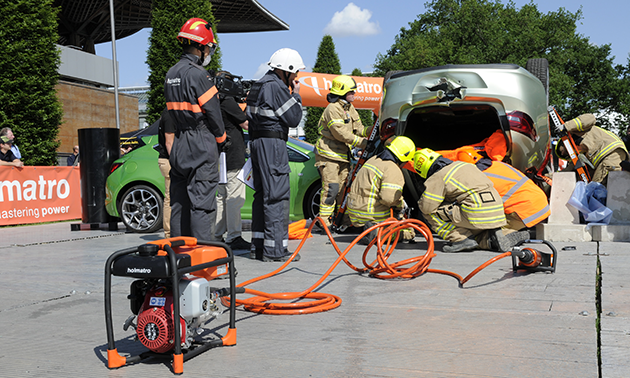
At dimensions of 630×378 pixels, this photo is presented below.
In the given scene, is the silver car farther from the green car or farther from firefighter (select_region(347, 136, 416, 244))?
the green car

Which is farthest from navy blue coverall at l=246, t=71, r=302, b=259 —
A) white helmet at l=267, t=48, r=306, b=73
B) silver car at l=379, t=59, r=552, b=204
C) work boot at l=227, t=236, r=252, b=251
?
silver car at l=379, t=59, r=552, b=204

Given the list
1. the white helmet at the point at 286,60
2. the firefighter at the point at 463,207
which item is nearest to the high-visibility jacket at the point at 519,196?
the firefighter at the point at 463,207

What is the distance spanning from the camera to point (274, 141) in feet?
19.2

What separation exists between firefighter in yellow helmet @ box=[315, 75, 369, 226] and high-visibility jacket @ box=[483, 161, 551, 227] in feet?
7.21

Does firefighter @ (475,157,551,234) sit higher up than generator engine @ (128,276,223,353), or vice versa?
firefighter @ (475,157,551,234)

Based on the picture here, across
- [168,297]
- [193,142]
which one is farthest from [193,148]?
[168,297]

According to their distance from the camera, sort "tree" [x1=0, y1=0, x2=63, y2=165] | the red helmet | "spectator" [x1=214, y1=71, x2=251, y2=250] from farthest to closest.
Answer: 1. "tree" [x1=0, y1=0, x2=63, y2=165]
2. "spectator" [x1=214, y1=71, x2=251, y2=250]
3. the red helmet

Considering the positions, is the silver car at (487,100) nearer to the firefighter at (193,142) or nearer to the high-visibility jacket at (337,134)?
the high-visibility jacket at (337,134)

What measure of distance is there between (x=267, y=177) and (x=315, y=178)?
2.93m

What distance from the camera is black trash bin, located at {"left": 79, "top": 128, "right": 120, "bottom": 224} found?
9.46 meters

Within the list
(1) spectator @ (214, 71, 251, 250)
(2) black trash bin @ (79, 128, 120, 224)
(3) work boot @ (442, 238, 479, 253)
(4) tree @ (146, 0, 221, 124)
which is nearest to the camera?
(3) work boot @ (442, 238, 479, 253)

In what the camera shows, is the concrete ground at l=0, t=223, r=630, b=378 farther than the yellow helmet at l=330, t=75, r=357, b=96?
No

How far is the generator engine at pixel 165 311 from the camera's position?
2748 mm

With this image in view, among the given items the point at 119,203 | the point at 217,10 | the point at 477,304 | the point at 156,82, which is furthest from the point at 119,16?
the point at 477,304
